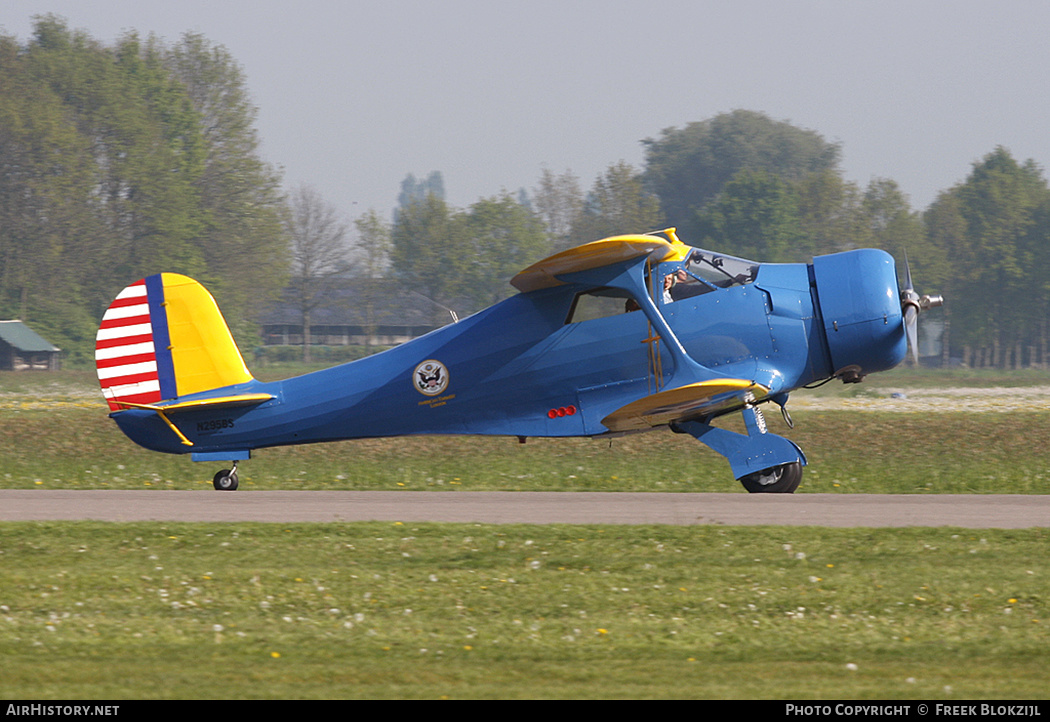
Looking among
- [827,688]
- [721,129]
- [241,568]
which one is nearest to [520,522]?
[241,568]

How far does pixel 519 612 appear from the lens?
27.6ft

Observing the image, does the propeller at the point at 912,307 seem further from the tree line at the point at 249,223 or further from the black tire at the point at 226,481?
the tree line at the point at 249,223

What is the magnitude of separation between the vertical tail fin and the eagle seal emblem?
2496 millimetres

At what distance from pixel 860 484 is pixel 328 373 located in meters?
8.45

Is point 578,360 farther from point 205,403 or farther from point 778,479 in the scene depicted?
point 205,403

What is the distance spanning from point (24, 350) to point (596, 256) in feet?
188

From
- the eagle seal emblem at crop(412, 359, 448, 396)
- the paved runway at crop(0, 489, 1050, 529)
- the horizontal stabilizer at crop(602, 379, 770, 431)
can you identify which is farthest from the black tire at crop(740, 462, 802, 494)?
the eagle seal emblem at crop(412, 359, 448, 396)

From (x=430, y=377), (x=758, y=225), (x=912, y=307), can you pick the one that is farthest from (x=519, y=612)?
(x=758, y=225)

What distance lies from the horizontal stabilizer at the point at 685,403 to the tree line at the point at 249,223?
53128 millimetres

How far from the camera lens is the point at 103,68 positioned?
74.2m

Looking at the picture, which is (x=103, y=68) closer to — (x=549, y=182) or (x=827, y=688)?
(x=549, y=182)

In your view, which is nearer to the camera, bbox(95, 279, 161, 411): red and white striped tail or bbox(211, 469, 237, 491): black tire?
bbox(95, 279, 161, 411): red and white striped tail

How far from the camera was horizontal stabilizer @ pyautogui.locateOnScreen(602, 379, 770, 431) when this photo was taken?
43.5ft

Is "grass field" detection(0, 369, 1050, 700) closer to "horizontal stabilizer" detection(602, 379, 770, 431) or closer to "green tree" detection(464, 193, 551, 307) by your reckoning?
"horizontal stabilizer" detection(602, 379, 770, 431)
